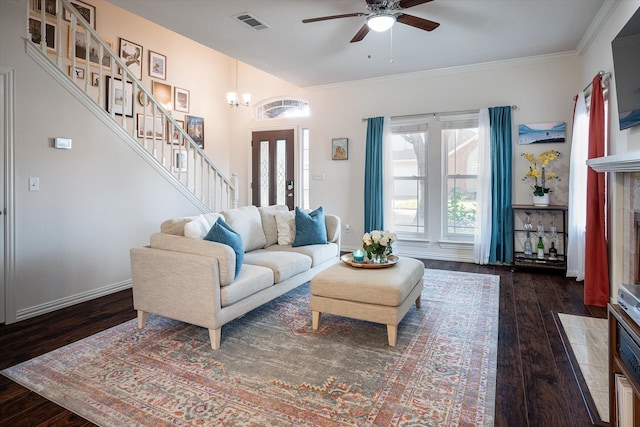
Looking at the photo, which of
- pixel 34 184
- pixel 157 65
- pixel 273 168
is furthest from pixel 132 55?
pixel 34 184

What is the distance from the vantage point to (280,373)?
2.30m

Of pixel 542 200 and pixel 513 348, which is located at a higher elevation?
pixel 542 200

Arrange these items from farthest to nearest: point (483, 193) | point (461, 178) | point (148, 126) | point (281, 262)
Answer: point (148, 126)
point (461, 178)
point (483, 193)
point (281, 262)

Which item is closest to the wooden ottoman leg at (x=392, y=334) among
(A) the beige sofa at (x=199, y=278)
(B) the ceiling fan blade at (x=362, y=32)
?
(A) the beige sofa at (x=199, y=278)

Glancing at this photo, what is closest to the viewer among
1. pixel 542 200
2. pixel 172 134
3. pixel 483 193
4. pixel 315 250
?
pixel 315 250

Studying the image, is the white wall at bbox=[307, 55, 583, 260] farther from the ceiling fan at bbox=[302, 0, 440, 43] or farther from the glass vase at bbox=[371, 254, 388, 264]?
the glass vase at bbox=[371, 254, 388, 264]

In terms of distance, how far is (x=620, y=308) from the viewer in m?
1.60

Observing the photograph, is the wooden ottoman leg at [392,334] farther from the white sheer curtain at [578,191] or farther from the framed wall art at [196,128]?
the framed wall art at [196,128]

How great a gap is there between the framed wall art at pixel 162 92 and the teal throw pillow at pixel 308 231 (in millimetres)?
3509

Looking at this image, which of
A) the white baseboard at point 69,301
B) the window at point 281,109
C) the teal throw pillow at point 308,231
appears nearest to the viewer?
the white baseboard at point 69,301

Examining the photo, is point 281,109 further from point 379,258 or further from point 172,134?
point 379,258

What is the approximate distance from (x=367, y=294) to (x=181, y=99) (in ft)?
17.6

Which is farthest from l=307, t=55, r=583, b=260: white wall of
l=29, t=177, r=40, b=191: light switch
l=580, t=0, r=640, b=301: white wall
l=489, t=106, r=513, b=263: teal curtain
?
l=29, t=177, r=40, b=191: light switch

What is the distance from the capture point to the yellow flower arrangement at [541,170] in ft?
15.9
